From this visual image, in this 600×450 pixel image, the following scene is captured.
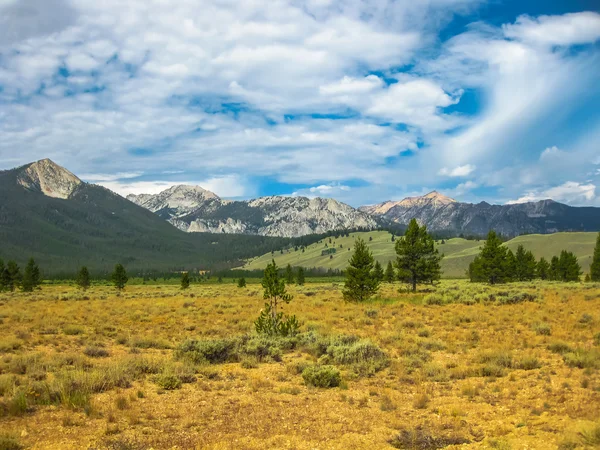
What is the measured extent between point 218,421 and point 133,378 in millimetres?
4447

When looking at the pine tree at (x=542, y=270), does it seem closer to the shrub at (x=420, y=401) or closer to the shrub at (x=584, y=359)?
the shrub at (x=584, y=359)

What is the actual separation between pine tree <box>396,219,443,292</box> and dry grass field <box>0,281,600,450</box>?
20.0 meters

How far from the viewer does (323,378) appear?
11031 millimetres

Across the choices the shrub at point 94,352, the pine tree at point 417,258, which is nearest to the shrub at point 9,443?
the shrub at point 94,352

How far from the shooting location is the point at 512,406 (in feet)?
29.1

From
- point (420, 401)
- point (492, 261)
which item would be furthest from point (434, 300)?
point (492, 261)

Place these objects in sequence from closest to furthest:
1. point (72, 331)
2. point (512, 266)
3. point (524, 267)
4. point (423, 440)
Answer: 1. point (423, 440)
2. point (72, 331)
3. point (512, 266)
4. point (524, 267)

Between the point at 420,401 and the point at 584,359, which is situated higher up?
the point at 584,359

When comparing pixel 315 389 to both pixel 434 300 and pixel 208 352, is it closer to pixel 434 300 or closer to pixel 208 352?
pixel 208 352

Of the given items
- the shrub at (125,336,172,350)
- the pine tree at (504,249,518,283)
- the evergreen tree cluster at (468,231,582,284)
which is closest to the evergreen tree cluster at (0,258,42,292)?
the shrub at (125,336,172,350)

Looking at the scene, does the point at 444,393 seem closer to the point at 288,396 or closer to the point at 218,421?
the point at 288,396

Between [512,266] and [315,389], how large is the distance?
67450 millimetres

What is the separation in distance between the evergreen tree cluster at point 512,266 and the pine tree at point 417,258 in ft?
62.7

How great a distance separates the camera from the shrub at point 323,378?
10984 millimetres
